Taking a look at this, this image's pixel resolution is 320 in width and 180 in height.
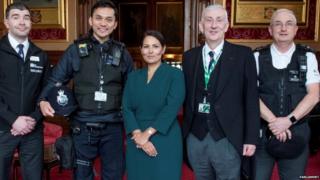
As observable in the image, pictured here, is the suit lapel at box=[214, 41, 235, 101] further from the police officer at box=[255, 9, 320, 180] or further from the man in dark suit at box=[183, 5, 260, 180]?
the police officer at box=[255, 9, 320, 180]

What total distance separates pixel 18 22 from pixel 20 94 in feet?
1.45

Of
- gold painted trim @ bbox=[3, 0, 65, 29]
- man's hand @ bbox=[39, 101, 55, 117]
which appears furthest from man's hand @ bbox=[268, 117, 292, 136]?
gold painted trim @ bbox=[3, 0, 65, 29]

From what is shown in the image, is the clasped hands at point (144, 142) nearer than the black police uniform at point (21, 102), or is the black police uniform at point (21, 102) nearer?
the clasped hands at point (144, 142)

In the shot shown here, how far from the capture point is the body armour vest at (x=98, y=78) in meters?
2.30

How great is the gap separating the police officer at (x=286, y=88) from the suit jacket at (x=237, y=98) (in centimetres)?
13

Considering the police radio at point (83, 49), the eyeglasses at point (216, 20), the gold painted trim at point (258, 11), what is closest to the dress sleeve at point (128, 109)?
the police radio at point (83, 49)

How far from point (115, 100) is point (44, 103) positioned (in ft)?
1.36

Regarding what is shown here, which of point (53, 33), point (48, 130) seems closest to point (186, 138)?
point (48, 130)

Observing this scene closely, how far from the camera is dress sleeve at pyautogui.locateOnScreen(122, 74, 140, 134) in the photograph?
215cm

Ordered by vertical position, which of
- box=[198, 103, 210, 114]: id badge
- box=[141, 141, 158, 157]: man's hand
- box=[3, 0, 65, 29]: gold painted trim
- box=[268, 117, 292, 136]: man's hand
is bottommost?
box=[141, 141, 158, 157]: man's hand

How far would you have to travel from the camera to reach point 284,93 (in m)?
2.18

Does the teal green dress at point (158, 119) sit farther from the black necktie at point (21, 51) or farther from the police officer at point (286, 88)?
the black necktie at point (21, 51)

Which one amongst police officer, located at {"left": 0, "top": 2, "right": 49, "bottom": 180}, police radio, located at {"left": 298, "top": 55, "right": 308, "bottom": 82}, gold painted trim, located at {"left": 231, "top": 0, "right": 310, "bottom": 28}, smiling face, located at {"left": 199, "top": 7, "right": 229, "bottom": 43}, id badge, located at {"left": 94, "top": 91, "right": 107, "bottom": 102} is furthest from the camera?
gold painted trim, located at {"left": 231, "top": 0, "right": 310, "bottom": 28}

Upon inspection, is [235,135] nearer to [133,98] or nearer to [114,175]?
[133,98]
